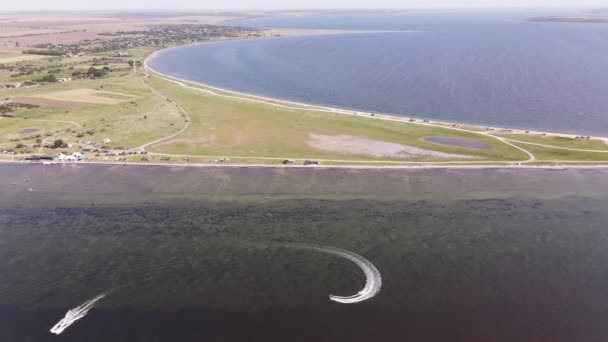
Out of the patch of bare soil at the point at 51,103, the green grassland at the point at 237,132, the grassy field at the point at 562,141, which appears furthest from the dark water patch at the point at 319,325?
the patch of bare soil at the point at 51,103

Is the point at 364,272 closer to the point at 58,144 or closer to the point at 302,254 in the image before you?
the point at 302,254

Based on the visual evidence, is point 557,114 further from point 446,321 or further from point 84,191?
point 84,191

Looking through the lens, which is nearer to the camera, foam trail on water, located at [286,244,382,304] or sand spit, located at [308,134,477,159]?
foam trail on water, located at [286,244,382,304]

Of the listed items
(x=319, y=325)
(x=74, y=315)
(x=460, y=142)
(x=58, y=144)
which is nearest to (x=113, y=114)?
(x=58, y=144)

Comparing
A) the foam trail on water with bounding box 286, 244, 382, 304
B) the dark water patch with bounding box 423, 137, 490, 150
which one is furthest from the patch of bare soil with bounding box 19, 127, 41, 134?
the dark water patch with bounding box 423, 137, 490, 150

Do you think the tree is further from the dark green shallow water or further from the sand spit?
the sand spit

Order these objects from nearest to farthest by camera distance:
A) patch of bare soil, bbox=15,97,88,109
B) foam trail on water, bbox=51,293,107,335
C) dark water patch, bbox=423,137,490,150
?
foam trail on water, bbox=51,293,107,335
dark water patch, bbox=423,137,490,150
patch of bare soil, bbox=15,97,88,109
